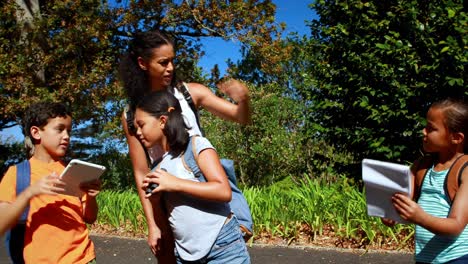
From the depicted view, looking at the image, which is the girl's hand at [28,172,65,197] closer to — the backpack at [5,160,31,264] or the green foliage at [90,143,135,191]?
the backpack at [5,160,31,264]

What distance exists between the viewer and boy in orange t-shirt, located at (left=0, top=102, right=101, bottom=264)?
241 cm

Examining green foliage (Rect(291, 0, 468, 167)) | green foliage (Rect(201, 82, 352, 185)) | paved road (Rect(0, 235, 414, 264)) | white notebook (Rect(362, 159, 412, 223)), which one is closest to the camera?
white notebook (Rect(362, 159, 412, 223))

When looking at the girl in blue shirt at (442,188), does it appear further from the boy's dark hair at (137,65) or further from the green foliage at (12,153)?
the green foliage at (12,153)

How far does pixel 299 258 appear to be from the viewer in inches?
210

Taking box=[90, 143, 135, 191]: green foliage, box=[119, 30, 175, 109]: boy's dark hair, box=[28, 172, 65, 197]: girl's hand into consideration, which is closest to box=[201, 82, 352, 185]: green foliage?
box=[90, 143, 135, 191]: green foliage

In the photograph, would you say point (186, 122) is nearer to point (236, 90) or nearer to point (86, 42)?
point (236, 90)

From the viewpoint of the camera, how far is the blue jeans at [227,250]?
233cm

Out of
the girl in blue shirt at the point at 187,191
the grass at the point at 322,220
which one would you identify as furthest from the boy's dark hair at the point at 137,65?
the grass at the point at 322,220

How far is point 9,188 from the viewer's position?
2602 millimetres

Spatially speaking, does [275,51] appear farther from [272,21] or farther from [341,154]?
[341,154]

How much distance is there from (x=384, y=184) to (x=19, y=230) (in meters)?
1.71

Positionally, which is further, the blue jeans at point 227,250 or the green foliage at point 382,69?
the green foliage at point 382,69

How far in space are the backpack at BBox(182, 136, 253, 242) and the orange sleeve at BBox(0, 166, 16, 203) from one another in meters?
0.87

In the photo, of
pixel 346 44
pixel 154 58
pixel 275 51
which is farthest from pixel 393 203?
pixel 275 51
